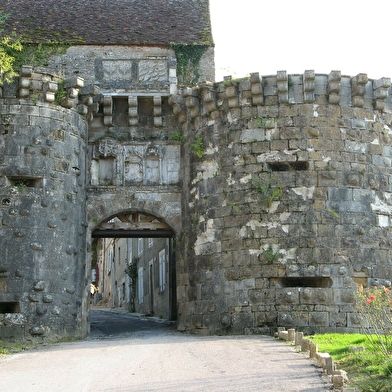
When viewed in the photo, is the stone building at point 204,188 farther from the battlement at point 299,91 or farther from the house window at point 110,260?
the house window at point 110,260

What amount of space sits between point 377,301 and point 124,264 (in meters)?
25.1

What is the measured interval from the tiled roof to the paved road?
26.0ft

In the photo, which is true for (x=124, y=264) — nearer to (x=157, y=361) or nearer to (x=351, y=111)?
(x=351, y=111)

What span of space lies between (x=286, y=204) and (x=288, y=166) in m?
0.83

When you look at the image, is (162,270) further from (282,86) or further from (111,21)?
(282,86)

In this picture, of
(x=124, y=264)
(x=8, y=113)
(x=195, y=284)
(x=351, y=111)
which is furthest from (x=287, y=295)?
(x=124, y=264)

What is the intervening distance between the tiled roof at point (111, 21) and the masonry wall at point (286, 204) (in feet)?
8.59

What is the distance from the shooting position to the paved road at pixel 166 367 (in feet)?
26.4

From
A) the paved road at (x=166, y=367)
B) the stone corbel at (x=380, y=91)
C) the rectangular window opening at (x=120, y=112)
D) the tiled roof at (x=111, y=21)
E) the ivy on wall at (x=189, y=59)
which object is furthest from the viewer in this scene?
the tiled roof at (x=111, y=21)

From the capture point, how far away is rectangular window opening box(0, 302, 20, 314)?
585 inches

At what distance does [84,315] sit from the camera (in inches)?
631

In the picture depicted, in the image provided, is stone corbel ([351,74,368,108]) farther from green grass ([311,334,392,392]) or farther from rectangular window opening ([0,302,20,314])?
rectangular window opening ([0,302,20,314])

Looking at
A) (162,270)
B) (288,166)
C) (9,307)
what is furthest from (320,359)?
(162,270)

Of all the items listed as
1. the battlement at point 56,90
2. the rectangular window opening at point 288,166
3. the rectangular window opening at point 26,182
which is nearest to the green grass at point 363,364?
the rectangular window opening at point 288,166
